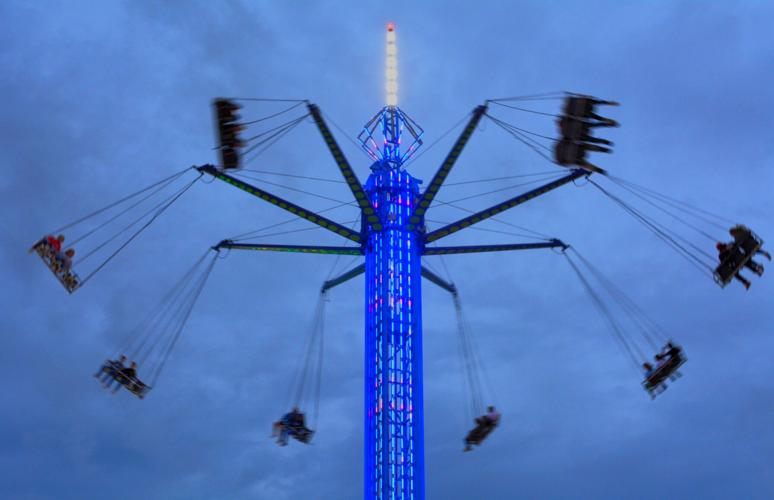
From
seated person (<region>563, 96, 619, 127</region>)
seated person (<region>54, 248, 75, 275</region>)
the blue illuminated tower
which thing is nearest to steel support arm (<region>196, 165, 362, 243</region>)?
the blue illuminated tower

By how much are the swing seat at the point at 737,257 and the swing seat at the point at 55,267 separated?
25388mm

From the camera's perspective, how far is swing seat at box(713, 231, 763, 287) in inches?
1276

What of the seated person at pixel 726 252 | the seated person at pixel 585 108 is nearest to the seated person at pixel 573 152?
the seated person at pixel 585 108

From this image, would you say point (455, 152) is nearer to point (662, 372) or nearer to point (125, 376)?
point (662, 372)

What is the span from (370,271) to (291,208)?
18.7ft

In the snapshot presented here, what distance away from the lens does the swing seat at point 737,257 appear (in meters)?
32.4

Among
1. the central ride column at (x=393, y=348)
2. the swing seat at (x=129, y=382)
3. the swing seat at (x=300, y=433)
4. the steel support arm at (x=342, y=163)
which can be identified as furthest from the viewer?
the steel support arm at (x=342, y=163)

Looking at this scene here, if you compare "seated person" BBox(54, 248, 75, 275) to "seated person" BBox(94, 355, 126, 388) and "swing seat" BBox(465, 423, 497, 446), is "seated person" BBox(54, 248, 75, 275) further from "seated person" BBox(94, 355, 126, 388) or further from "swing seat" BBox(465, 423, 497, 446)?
"swing seat" BBox(465, 423, 497, 446)

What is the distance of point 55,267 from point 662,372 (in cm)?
2496

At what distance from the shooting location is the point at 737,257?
32781 millimetres

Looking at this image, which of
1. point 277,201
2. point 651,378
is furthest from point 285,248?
point 651,378

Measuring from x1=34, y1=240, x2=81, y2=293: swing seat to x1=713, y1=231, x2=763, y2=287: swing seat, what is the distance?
83.3ft

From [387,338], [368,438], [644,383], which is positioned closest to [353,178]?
[387,338]

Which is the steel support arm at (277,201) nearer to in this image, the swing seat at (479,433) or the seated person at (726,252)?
the swing seat at (479,433)
